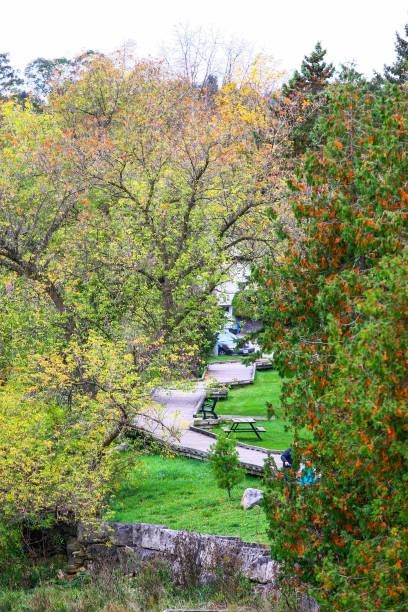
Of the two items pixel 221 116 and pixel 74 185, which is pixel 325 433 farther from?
pixel 221 116

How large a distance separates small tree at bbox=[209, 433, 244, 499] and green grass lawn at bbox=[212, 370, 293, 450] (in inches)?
167

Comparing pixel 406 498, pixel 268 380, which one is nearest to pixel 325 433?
pixel 406 498

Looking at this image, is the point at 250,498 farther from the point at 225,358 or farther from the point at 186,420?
the point at 225,358

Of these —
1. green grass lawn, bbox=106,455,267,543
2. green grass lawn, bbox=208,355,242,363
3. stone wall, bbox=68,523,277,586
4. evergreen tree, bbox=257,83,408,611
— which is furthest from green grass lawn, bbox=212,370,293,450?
evergreen tree, bbox=257,83,408,611

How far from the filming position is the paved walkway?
1853 centimetres

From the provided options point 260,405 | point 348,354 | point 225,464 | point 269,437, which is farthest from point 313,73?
point 348,354

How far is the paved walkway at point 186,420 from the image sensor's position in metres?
18.5

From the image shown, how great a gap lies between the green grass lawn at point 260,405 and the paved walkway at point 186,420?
76 centimetres

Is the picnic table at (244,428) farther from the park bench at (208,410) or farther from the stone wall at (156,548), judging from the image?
the stone wall at (156,548)

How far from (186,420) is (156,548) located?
38.1 ft

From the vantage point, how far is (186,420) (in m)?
27.5

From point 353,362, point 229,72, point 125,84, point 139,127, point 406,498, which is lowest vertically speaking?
point 406,498

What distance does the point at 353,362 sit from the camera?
763 centimetres

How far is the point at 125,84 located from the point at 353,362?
27233mm
